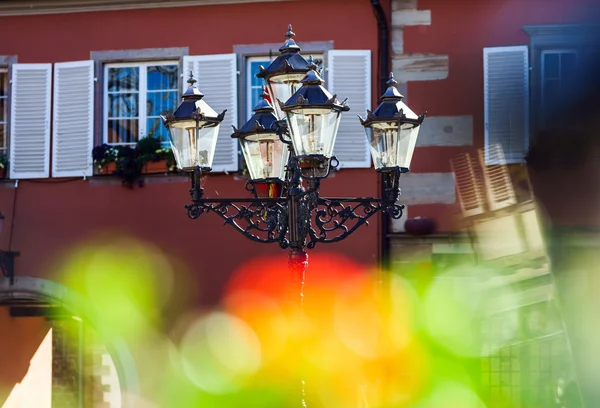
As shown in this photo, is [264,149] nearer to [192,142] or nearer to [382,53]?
[192,142]

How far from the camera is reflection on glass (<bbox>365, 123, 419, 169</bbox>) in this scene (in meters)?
7.52

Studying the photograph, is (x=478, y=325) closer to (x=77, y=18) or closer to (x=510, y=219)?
(x=510, y=219)

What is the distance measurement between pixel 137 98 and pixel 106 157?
2.33 feet

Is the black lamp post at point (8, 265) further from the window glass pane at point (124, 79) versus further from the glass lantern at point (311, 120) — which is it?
the glass lantern at point (311, 120)

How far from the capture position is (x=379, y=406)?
11664 mm

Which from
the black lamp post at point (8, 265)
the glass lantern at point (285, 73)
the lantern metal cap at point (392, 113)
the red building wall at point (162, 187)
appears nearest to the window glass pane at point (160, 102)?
the red building wall at point (162, 187)

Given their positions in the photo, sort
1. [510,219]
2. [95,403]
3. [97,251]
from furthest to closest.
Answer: [95,403] < [97,251] < [510,219]

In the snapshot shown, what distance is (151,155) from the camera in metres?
12.2

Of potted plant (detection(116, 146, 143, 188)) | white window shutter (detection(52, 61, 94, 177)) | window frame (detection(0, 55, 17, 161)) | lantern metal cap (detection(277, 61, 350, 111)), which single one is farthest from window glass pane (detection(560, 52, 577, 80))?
window frame (detection(0, 55, 17, 161))

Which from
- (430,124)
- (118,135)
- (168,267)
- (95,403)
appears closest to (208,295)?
(168,267)

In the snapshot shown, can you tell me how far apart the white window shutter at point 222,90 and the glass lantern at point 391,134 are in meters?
4.73

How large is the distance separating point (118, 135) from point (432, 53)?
330cm

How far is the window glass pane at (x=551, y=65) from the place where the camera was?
11.7 meters

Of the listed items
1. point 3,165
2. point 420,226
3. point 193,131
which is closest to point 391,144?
point 193,131
